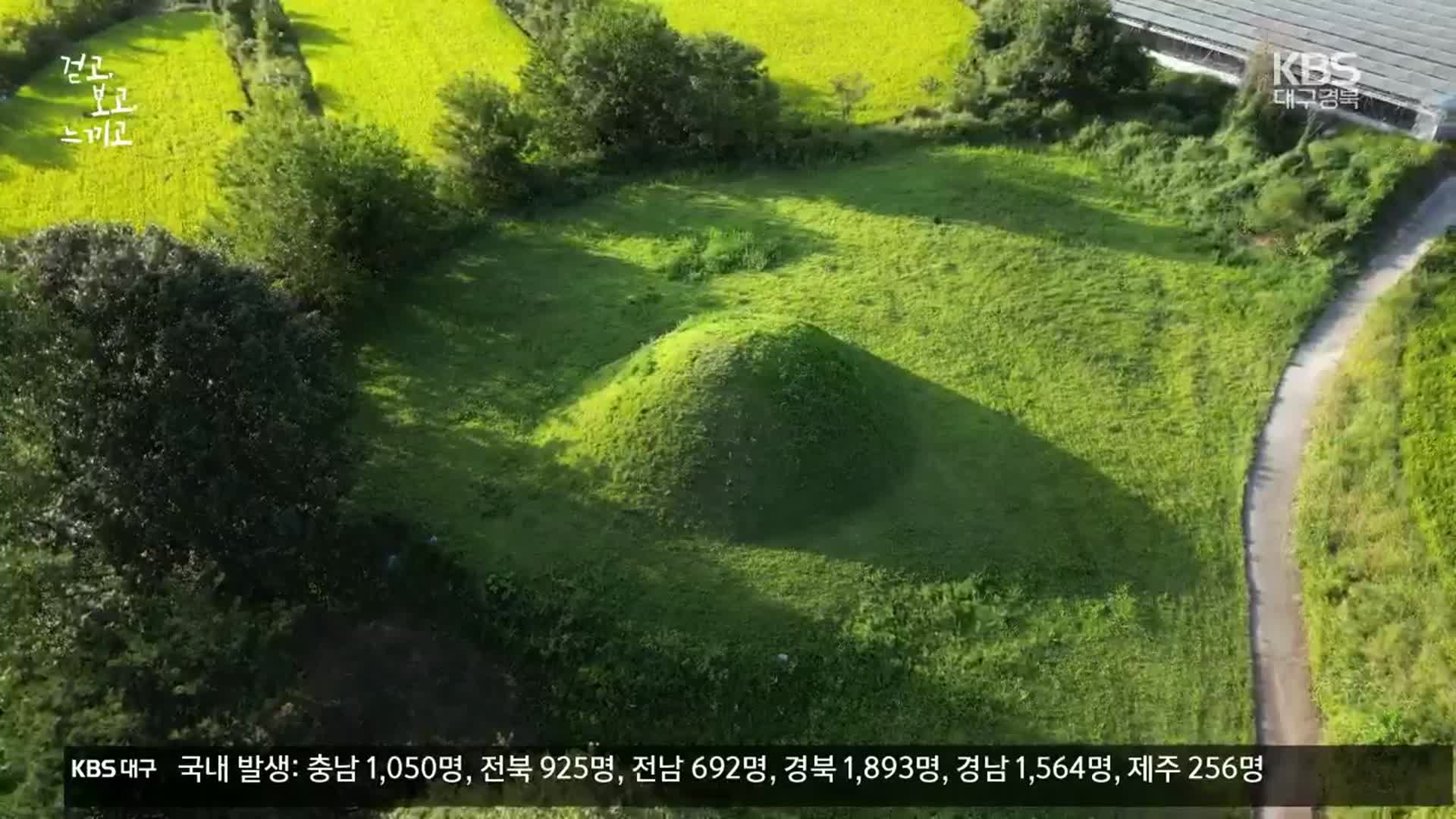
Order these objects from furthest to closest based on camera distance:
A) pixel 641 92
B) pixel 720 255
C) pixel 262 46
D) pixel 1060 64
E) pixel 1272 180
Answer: pixel 262 46, pixel 1060 64, pixel 641 92, pixel 1272 180, pixel 720 255

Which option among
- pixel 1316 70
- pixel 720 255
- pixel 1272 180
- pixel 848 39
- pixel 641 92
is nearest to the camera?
pixel 720 255

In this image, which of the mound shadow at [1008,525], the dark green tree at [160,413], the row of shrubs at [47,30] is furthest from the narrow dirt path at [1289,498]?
the row of shrubs at [47,30]

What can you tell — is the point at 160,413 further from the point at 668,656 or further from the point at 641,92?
the point at 641,92

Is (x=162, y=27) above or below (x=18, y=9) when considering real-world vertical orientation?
below

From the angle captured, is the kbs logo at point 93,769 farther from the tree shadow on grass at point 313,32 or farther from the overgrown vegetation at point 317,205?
the tree shadow on grass at point 313,32

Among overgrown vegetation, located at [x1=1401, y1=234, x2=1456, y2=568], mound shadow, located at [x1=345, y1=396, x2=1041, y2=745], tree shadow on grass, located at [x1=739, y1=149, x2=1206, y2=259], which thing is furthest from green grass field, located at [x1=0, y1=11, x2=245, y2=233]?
overgrown vegetation, located at [x1=1401, y1=234, x2=1456, y2=568]

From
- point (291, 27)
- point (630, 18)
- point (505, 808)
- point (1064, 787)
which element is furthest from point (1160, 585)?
point (291, 27)

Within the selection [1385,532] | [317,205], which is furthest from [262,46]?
[1385,532]
